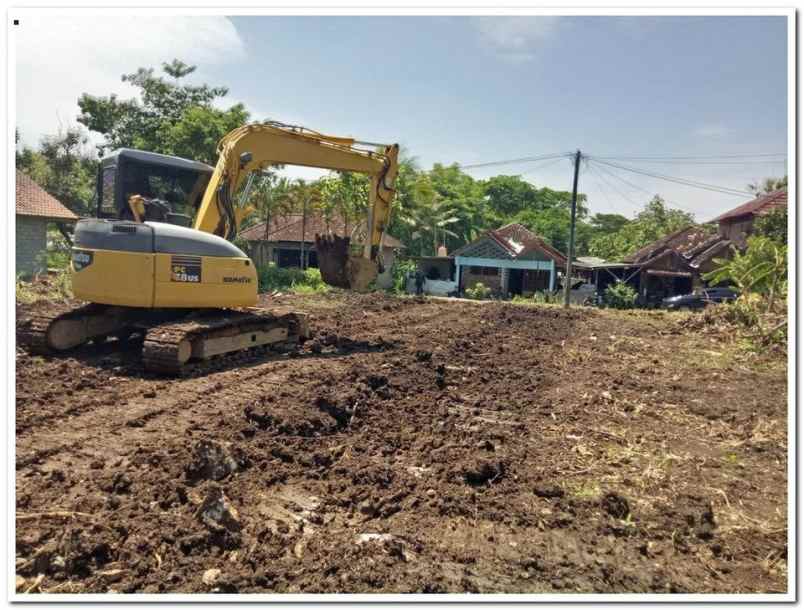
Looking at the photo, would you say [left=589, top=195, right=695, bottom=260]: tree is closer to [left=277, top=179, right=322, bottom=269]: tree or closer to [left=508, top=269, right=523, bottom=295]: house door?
[left=508, top=269, right=523, bottom=295]: house door

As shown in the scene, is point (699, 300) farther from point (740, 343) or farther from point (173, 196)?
point (173, 196)

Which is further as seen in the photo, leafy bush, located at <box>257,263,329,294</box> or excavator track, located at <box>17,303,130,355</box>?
leafy bush, located at <box>257,263,329,294</box>

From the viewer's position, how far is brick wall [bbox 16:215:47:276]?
19.0 m

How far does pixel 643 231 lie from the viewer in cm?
5306

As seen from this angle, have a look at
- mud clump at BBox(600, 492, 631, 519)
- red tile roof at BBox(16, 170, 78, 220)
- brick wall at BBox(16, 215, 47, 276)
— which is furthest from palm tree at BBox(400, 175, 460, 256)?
mud clump at BBox(600, 492, 631, 519)

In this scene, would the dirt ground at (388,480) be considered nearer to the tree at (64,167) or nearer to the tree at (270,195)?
the tree at (270,195)

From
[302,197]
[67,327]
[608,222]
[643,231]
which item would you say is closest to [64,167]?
[302,197]

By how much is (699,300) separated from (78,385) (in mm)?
26248

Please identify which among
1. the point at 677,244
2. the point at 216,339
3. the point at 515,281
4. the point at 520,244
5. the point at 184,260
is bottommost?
the point at 216,339

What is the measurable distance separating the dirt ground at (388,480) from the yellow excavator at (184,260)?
510 mm

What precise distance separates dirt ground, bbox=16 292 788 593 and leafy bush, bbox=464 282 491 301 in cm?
2272

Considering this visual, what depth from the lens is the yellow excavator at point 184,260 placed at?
A: 24.1 ft

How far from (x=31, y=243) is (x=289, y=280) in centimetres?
979

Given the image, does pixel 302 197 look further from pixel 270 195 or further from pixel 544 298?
pixel 544 298
